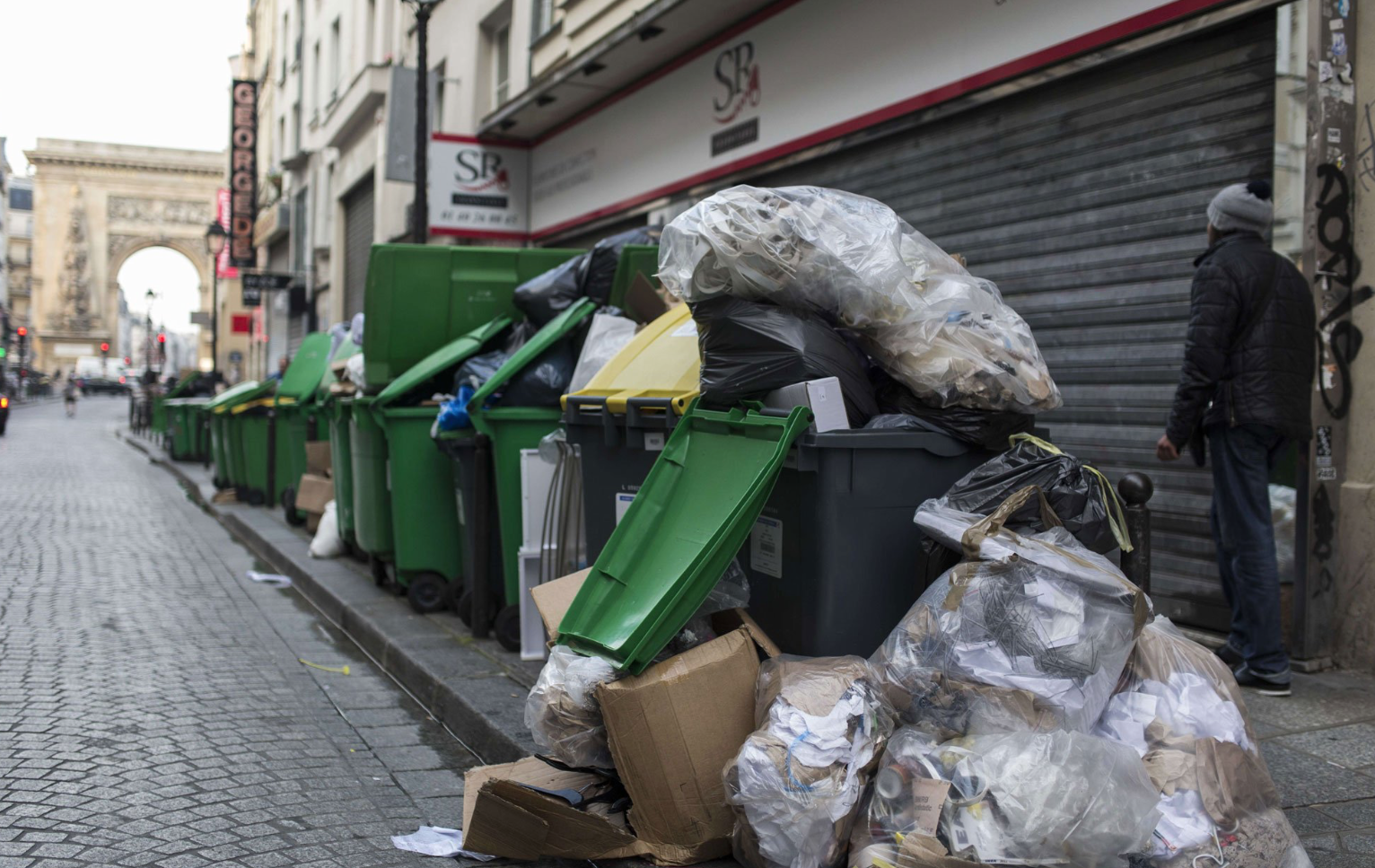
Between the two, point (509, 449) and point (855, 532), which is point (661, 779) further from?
point (509, 449)

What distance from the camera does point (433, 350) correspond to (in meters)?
7.27

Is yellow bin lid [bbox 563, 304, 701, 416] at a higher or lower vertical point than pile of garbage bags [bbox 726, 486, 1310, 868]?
higher

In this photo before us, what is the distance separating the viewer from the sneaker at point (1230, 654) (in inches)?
191

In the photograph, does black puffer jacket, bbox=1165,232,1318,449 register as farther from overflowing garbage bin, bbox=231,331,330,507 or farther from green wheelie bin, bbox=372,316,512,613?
overflowing garbage bin, bbox=231,331,330,507

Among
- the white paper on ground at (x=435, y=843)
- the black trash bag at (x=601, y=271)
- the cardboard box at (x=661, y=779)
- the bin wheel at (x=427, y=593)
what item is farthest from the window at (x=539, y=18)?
the cardboard box at (x=661, y=779)

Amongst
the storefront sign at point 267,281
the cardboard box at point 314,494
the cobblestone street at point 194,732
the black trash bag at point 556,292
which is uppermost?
the storefront sign at point 267,281

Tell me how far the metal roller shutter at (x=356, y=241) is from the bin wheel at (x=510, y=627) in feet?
58.3

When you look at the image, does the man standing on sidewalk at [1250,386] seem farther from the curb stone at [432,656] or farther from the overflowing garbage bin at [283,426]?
the overflowing garbage bin at [283,426]

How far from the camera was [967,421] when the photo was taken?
3633mm

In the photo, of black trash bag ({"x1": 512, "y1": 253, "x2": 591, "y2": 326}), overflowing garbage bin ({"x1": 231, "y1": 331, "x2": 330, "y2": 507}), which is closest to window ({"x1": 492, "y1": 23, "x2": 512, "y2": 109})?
overflowing garbage bin ({"x1": 231, "y1": 331, "x2": 330, "y2": 507})

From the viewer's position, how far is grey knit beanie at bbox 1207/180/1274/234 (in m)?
4.62

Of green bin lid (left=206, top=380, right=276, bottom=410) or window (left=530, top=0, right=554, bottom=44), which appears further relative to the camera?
window (left=530, top=0, right=554, bottom=44)

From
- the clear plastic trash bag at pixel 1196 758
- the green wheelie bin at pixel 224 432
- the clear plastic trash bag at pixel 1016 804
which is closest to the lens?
the clear plastic trash bag at pixel 1016 804

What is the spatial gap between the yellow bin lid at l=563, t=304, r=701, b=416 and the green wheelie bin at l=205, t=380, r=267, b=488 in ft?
32.1
